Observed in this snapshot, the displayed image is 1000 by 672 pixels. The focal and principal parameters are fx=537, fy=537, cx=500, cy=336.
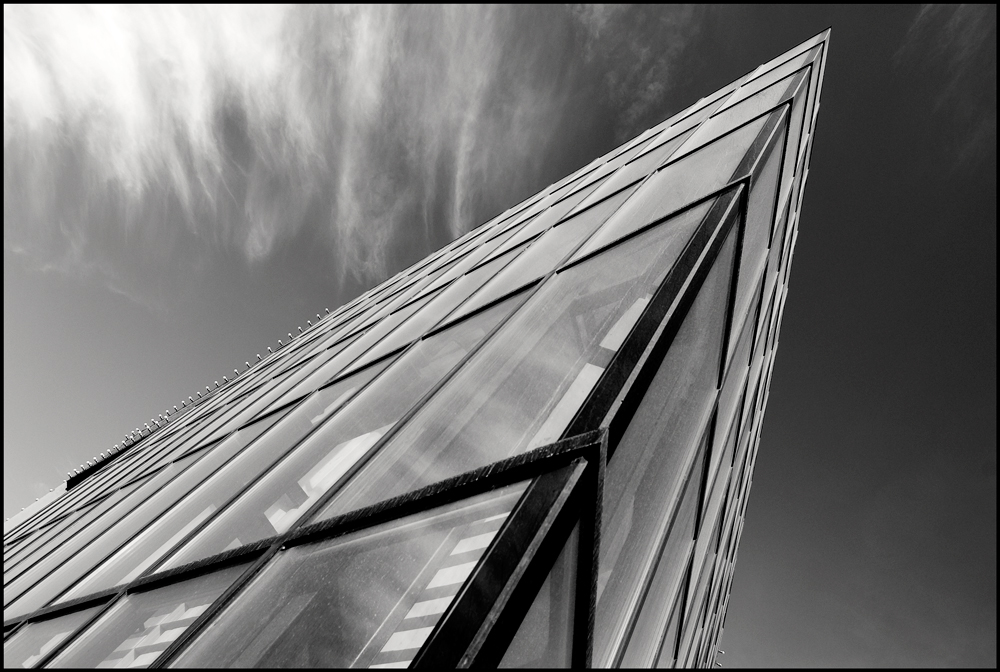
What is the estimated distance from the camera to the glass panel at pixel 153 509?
530cm

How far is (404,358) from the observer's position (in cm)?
575

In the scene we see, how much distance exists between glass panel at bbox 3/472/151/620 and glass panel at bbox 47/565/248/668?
9.01 feet

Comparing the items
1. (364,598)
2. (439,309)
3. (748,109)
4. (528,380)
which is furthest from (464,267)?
(364,598)

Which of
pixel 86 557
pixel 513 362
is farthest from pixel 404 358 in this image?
pixel 86 557

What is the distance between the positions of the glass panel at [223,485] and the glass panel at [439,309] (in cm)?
62

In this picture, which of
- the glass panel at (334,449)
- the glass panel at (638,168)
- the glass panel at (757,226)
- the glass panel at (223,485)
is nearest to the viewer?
the glass panel at (334,449)

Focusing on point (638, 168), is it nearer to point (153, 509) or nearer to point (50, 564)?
point (153, 509)

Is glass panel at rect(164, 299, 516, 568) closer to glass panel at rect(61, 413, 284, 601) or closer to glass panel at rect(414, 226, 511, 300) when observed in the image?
glass panel at rect(61, 413, 284, 601)

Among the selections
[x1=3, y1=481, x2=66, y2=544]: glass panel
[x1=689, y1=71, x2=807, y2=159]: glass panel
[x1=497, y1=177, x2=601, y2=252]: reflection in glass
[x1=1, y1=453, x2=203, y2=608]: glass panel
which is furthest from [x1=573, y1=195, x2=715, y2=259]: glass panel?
[x1=3, y1=481, x2=66, y2=544]: glass panel

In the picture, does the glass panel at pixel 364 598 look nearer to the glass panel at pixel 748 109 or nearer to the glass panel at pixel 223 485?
the glass panel at pixel 223 485

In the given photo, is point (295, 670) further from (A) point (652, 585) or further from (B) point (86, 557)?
(B) point (86, 557)

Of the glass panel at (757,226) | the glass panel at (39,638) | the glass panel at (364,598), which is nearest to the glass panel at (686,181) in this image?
the glass panel at (757,226)

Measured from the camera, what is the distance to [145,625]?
12.2 ft

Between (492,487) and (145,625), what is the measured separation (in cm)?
288
